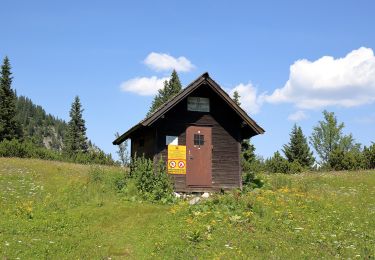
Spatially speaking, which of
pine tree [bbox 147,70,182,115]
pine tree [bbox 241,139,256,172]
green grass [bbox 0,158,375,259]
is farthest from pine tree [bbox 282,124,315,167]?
green grass [bbox 0,158,375,259]

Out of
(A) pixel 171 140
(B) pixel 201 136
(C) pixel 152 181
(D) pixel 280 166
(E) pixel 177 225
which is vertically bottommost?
(E) pixel 177 225

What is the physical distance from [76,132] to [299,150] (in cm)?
3680

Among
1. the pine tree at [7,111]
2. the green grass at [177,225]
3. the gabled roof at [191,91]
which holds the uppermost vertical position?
the pine tree at [7,111]

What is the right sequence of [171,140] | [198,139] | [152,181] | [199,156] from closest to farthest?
[152,181] → [171,140] → [199,156] → [198,139]

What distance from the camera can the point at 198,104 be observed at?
893 inches

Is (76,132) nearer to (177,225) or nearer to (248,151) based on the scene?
(248,151)

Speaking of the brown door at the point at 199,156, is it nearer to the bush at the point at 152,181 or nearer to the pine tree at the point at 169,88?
the bush at the point at 152,181

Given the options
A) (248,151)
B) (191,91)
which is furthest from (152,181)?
(248,151)

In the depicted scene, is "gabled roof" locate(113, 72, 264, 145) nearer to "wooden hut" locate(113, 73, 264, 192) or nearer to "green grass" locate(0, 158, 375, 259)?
"wooden hut" locate(113, 73, 264, 192)

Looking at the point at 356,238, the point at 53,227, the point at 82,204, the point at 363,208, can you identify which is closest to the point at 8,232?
the point at 53,227

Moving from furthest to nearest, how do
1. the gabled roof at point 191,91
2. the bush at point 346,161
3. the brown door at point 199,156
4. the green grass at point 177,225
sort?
the bush at point 346,161 → the brown door at point 199,156 → the gabled roof at point 191,91 → the green grass at point 177,225

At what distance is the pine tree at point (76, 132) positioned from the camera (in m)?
70.8

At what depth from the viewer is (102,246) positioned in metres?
13.0

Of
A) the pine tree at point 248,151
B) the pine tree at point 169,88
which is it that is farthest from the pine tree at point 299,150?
the pine tree at point 169,88
